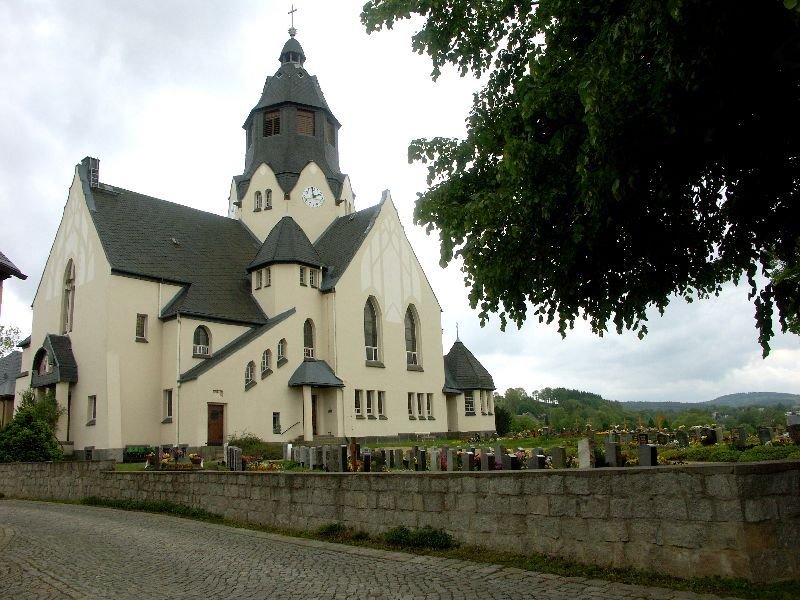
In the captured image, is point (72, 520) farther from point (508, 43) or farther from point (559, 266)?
point (508, 43)

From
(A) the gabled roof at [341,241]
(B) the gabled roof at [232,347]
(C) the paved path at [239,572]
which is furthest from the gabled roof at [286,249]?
(C) the paved path at [239,572]

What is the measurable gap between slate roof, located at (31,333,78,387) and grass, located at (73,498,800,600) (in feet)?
71.5

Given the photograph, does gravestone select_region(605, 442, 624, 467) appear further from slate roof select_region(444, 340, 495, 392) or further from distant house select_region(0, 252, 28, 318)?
slate roof select_region(444, 340, 495, 392)

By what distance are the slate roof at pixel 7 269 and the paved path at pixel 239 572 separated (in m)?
5.22

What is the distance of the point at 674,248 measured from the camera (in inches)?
375

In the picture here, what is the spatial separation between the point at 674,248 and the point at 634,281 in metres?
0.69

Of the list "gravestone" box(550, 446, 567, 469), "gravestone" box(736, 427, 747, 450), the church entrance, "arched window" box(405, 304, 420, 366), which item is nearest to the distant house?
"gravestone" box(550, 446, 567, 469)

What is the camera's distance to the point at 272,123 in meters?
45.2

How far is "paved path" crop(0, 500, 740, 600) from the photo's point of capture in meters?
7.39

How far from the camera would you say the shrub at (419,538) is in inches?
382

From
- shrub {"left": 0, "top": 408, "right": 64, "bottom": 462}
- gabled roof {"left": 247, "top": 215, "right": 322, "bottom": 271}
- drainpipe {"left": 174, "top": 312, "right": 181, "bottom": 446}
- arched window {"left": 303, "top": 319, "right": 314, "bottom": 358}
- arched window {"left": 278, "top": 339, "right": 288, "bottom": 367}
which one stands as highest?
gabled roof {"left": 247, "top": 215, "right": 322, "bottom": 271}

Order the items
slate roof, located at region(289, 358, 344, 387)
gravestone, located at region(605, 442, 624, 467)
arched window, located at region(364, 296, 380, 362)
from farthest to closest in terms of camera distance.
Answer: arched window, located at region(364, 296, 380, 362), slate roof, located at region(289, 358, 344, 387), gravestone, located at region(605, 442, 624, 467)

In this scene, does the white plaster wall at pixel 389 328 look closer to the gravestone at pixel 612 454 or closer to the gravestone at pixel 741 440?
the gravestone at pixel 741 440

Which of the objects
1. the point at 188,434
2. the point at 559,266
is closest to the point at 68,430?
the point at 188,434
